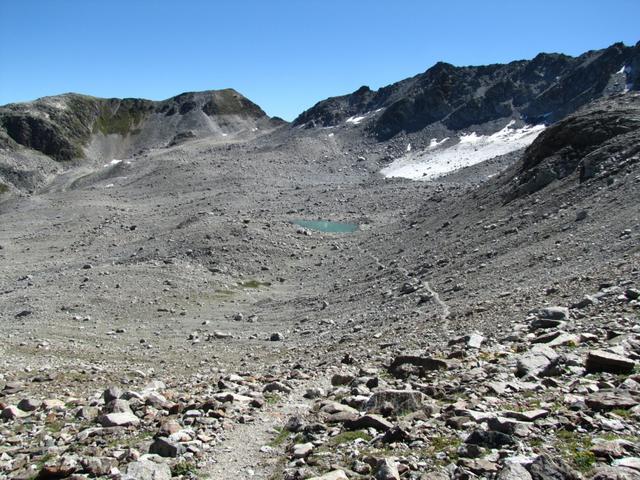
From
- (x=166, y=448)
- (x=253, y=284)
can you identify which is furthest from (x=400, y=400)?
(x=253, y=284)

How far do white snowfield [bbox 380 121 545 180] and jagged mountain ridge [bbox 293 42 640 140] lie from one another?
9700 mm

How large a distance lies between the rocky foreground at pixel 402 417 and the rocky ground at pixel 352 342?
0.05 meters

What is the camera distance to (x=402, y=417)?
413 inches

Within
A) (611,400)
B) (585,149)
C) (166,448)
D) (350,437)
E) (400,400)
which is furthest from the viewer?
(585,149)

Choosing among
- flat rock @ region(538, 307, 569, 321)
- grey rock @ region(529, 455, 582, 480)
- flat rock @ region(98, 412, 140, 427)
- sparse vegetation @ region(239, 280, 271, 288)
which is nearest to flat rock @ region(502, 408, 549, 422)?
grey rock @ region(529, 455, 582, 480)

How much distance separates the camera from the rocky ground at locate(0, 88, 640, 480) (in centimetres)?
949

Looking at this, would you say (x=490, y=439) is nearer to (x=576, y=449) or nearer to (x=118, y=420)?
(x=576, y=449)

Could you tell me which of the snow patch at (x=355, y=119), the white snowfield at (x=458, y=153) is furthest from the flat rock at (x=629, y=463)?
the snow patch at (x=355, y=119)

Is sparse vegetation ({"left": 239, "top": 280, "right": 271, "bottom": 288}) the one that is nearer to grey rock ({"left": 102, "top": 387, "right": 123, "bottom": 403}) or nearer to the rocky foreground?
the rocky foreground

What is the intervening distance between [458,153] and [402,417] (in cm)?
11363

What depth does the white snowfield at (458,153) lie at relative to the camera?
10900 cm

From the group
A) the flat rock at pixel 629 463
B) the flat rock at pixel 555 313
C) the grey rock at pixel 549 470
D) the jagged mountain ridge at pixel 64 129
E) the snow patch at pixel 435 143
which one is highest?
the jagged mountain ridge at pixel 64 129

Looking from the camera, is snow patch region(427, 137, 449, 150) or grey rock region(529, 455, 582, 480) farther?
snow patch region(427, 137, 449, 150)

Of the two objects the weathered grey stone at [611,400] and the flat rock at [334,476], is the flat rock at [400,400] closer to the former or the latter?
the flat rock at [334,476]
